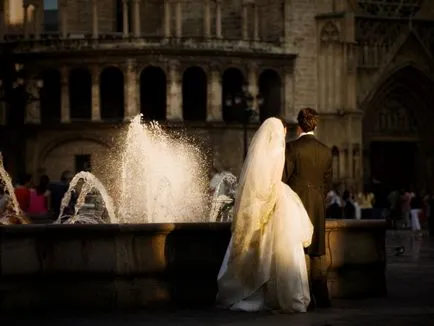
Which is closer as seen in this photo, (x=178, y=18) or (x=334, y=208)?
(x=334, y=208)

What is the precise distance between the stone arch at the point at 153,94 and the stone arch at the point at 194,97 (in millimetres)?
923

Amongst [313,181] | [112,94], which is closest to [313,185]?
[313,181]

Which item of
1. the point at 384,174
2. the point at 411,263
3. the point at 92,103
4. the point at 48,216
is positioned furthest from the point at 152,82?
the point at 411,263

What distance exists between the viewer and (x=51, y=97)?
52.4m

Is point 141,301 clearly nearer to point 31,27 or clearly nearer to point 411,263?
point 411,263

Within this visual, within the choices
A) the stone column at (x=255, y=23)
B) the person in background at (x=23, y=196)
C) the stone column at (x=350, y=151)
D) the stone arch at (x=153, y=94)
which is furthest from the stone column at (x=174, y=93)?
the person in background at (x=23, y=196)

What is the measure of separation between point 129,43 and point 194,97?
4.47 metres

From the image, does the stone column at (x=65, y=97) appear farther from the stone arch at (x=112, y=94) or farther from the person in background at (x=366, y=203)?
the person in background at (x=366, y=203)

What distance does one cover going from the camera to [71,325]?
1189 centimetres

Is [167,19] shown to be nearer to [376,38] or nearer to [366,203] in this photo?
[376,38]

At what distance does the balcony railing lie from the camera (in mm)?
49281

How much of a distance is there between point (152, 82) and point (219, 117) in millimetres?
3972

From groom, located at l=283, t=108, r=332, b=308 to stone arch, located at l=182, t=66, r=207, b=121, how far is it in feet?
125

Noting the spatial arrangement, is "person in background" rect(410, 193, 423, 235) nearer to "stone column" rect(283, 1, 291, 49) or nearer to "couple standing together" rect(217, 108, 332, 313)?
"stone column" rect(283, 1, 291, 49)
